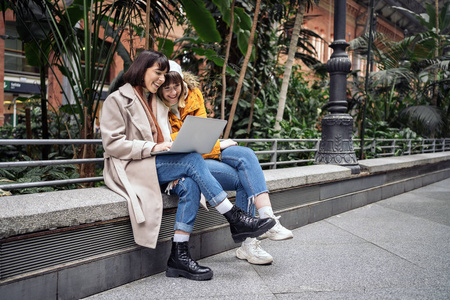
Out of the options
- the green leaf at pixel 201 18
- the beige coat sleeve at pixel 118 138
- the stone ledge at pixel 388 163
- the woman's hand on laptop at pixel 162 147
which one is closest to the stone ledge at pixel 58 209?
the beige coat sleeve at pixel 118 138

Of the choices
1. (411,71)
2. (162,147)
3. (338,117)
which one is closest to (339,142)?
(338,117)

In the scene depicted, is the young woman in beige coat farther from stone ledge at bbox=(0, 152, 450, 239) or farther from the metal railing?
the metal railing

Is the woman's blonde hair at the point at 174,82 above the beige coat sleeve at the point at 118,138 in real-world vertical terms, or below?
above

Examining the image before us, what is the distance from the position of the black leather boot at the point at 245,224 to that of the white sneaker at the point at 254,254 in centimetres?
36

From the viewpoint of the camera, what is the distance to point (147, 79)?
8.83ft

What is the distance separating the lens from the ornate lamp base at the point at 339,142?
502 centimetres

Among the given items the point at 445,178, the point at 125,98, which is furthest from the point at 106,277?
the point at 445,178

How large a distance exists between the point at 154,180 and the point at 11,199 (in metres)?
0.92

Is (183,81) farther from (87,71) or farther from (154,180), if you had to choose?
(87,71)

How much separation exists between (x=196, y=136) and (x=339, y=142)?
10.4 feet

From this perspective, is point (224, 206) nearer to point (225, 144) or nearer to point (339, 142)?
point (225, 144)

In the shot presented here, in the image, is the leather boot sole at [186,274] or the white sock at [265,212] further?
the white sock at [265,212]

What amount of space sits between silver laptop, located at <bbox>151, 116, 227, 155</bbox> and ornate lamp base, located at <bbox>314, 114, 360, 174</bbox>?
2876mm

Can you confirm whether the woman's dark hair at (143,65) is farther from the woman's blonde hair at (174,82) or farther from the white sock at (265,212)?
the white sock at (265,212)
